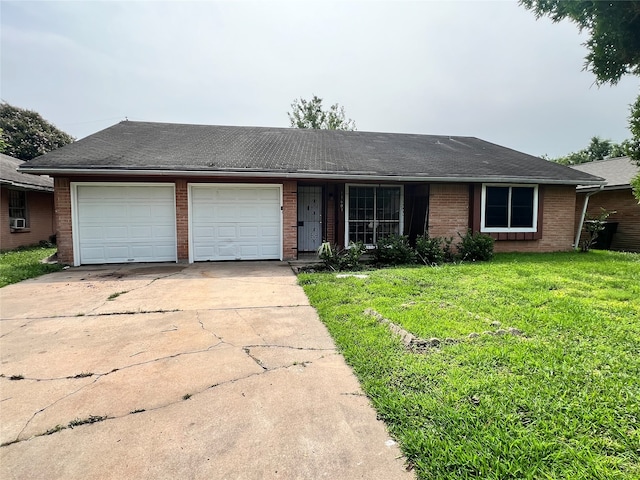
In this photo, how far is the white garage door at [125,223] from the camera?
9.11 m

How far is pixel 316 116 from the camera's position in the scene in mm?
33438

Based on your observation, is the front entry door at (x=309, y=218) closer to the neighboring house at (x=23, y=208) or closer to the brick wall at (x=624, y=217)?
the neighboring house at (x=23, y=208)

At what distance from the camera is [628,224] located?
12.7 m

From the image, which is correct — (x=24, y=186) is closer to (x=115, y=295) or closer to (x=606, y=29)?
(x=115, y=295)

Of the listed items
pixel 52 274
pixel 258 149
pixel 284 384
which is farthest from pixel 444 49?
pixel 52 274

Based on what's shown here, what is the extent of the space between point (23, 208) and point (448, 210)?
15872mm

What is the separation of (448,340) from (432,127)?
22107 millimetres

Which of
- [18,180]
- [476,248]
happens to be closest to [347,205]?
[476,248]

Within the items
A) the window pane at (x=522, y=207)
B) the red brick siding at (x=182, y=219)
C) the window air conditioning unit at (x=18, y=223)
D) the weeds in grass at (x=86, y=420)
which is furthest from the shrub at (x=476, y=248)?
the window air conditioning unit at (x=18, y=223)

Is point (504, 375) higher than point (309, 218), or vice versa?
point (309, 218)

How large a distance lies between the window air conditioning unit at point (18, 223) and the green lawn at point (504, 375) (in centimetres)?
1311

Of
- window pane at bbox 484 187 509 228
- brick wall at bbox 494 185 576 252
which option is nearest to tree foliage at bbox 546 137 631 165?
brick wall at bbox 494 185 576 252

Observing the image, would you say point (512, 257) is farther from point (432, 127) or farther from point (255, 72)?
point (432, 127)

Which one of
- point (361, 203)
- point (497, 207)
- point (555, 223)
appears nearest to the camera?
point (497, 207)
